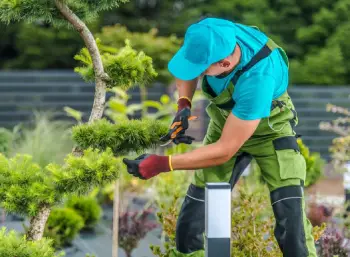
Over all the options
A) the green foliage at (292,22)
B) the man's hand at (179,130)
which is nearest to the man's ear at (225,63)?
the man's hand at (179,130)

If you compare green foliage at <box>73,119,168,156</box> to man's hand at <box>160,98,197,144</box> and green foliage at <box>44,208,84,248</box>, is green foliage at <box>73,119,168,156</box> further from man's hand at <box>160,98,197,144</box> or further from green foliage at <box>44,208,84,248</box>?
green foliage at <box>44,208,84,248</box>

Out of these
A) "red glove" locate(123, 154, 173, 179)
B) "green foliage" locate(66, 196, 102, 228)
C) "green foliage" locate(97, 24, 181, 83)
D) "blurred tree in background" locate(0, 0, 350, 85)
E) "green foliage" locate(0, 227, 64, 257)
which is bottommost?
"green foliage" locate(0, 227, 64, 257)

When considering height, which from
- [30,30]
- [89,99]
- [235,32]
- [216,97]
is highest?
[30,30]

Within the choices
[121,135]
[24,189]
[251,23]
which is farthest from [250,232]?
[251,23]

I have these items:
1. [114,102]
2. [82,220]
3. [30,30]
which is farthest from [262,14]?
[82,220]

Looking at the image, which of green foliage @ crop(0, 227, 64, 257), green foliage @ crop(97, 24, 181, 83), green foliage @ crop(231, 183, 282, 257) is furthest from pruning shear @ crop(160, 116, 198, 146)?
green foliage @ crop(97, 24, 181, 83)

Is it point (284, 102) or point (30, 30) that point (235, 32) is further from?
point (30, 30)

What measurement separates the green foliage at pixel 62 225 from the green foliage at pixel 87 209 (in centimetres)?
41

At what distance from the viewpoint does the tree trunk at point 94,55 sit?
364 centimetres

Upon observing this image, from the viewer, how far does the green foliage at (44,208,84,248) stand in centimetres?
572

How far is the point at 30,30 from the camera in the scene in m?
14.2

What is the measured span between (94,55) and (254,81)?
81 centimetres

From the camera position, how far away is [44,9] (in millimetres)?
3570

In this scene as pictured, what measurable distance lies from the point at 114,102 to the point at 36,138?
2.61 feet
